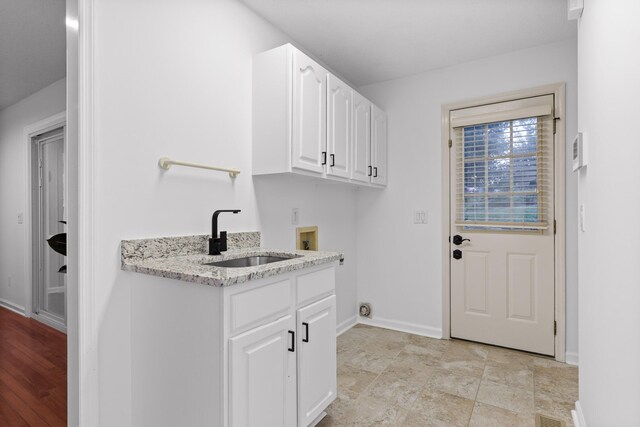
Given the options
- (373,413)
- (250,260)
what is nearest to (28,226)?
(250,260)

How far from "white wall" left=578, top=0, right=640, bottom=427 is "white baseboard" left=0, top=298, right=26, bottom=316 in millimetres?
5062

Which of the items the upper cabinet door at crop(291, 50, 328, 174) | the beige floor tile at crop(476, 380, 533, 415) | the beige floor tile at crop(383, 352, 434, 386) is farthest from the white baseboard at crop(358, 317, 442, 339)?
the upper cabinet door at crop(291, 50, 328, 174)

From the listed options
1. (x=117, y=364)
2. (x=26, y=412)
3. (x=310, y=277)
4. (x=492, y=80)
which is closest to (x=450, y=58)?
(x=492, y=80)

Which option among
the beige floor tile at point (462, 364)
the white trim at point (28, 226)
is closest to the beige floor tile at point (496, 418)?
the beige floor tile at point (462, 364)

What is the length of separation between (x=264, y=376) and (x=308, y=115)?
1555mm

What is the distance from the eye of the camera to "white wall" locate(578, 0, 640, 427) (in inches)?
38.5

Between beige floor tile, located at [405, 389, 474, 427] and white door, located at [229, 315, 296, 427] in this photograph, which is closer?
white door, located at [229, 315, 296, 427]

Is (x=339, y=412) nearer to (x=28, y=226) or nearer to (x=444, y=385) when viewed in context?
(x=444, y=385)

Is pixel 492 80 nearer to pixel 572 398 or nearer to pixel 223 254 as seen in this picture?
pixel 572 398

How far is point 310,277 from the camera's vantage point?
5.64ft

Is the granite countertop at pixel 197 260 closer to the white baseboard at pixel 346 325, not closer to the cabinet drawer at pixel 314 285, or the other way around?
the cabinet drawer at pixel 314 285

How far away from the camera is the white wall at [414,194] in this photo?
2992 mm

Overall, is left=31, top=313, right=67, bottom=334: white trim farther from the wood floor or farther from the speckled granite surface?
the speckled granite surface

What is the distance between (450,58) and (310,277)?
239 centimetres
